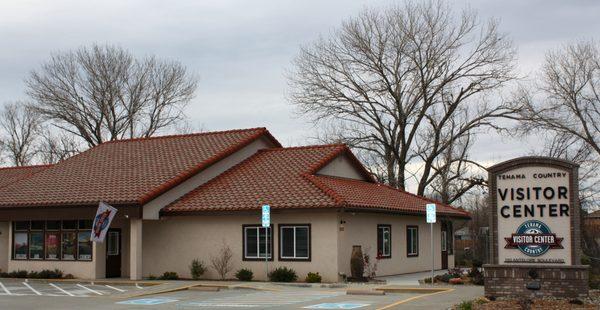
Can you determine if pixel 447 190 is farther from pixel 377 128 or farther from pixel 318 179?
pixel 318 179

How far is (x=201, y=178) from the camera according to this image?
30.8 metres

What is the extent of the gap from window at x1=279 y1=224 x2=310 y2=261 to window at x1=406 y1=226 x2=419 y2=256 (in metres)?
6.86

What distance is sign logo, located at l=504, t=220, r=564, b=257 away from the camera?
18656 millimetres

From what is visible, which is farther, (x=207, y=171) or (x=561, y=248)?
(x=207, y=171)

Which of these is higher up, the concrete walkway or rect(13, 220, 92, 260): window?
rect(13, 220, 92, 260): window

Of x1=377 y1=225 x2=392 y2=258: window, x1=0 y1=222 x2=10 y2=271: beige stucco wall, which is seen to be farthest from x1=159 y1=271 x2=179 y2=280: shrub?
x1=0 y1=222 x2=10 y2=271: beige stucco wall

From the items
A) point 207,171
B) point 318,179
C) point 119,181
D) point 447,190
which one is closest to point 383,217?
point 318,179

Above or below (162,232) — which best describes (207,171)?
above

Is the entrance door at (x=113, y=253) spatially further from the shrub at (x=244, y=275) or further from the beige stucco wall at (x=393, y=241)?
the beige stucco wall at (x=393, y=241)

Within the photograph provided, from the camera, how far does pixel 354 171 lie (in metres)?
34.7

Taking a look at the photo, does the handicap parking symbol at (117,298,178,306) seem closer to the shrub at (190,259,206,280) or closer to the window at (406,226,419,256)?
the shrub at (190,259,206,280)

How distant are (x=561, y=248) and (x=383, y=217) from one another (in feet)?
41.0

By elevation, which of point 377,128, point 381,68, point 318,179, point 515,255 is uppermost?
point 381,68

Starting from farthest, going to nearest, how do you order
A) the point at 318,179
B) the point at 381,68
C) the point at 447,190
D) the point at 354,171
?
the point at 447,190, the point at 381,68, the point at 354,171, the point at 318,179
